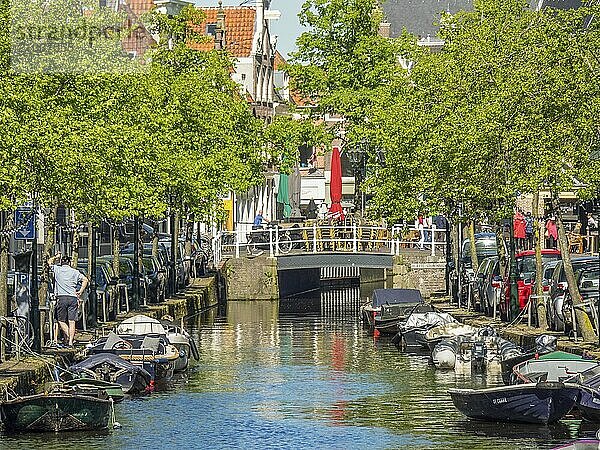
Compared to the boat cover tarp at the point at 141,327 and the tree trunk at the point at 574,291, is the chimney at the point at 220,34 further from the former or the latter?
the tree trunk at the point at 574,291

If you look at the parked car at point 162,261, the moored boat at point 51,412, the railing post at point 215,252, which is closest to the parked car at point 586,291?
the moored boat at point 51,412

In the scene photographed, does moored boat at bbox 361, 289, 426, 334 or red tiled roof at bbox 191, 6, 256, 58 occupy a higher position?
red tiled roof at bbox 191, 6, 256, 58

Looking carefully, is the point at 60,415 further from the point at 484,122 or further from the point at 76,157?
the point at 484,122

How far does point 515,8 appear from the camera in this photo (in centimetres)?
5181

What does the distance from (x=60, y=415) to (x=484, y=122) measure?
17.2 meters

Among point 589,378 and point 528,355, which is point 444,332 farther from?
point 589,378

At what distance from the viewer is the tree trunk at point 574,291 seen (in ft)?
106

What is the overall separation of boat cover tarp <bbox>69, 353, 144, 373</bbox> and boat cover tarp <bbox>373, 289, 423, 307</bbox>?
1875 centimetres

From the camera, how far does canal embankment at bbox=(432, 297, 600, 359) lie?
30.7 metres

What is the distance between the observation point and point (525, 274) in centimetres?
4212

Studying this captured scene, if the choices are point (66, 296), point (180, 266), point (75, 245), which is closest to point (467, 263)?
point (180, 266)

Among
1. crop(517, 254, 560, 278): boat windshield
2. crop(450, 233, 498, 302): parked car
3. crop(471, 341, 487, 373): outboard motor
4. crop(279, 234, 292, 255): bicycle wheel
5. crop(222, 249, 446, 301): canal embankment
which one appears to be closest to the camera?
crop(471, 341, 487, 373): outboard motor

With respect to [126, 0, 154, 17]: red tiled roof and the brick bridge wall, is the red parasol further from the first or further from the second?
[126, 0, 154, 17]: red tiled roof

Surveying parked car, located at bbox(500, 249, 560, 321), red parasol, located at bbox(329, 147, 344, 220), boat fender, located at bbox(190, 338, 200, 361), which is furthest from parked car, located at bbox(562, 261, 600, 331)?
red parasol, located at bbox(329, 147, 344, 220)
